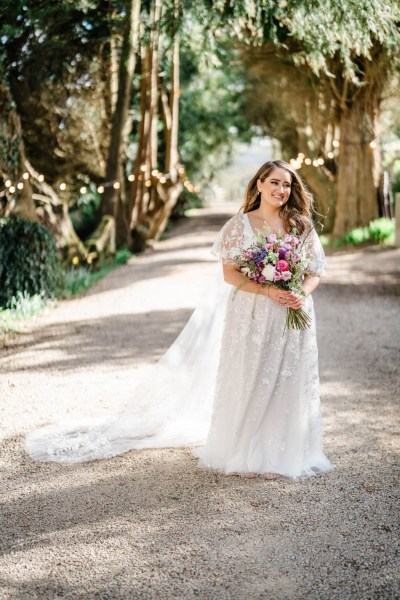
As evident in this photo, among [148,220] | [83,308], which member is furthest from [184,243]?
[83,308]

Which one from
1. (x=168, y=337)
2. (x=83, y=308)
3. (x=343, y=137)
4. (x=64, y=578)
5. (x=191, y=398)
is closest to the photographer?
(x=64, y=578)

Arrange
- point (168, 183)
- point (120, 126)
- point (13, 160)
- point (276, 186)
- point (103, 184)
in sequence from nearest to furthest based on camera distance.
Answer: point (276, 186) < point (13, 160) < point (120, 126) < point (103, 184) < point (168, 183)

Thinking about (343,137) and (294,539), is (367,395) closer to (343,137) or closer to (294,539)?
(294,539)

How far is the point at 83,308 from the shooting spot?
392 inches

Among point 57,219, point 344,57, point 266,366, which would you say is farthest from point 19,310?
point 344,57

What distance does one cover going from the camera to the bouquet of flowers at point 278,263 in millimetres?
3998

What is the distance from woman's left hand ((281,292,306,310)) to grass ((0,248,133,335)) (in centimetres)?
482

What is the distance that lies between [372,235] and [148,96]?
19.6ft

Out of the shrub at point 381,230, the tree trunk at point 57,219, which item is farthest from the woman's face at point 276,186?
the shrub at point 381,230

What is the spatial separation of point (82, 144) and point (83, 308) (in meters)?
6.70

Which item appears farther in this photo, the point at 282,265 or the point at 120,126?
the point at 120,126

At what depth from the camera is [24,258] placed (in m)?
9.34

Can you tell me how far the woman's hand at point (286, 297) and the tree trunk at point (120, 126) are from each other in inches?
397

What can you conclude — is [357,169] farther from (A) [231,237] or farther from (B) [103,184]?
(A) [231,237]
